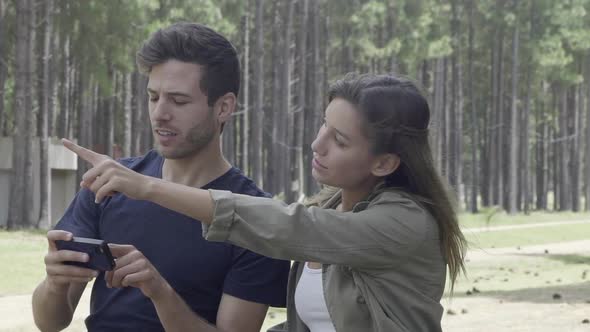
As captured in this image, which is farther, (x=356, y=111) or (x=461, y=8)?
(x=461, y=8)

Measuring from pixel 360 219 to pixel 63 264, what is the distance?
94 cm

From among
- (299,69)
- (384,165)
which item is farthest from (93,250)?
(299,69)

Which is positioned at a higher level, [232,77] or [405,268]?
[232,77]

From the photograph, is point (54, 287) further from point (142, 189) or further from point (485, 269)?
point (485, 269)

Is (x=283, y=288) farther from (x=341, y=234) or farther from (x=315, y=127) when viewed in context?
(x=315, y=127)

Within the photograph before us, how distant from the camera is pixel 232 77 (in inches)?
160

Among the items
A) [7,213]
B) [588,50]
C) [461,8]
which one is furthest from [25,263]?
[588,50]

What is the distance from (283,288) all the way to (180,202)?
0.94m

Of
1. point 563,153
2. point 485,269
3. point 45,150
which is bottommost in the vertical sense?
point 563,153

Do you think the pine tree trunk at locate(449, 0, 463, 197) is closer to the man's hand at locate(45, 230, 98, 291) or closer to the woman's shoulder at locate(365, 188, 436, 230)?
the woman's shoulder at locate(365, 188, 436, 230)

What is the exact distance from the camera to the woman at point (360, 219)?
10.2ft

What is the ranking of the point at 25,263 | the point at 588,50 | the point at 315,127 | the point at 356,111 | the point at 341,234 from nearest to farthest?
1. the point at 341,234
2. the point at 356,111
3. the point at 25,263
4. the point at 315,127
5. the point at 588,50

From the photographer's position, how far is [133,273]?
344 cm

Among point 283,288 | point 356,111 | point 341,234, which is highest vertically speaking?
point 356,111
